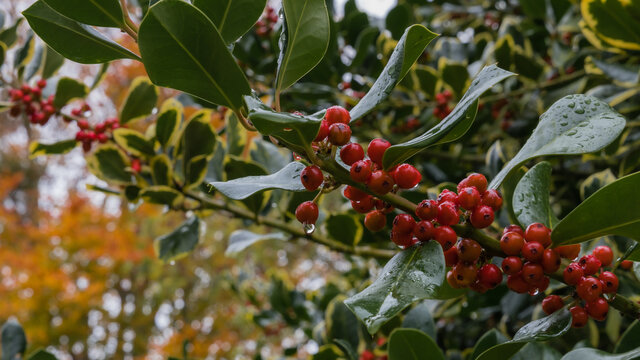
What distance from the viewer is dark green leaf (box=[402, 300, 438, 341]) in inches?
42.4

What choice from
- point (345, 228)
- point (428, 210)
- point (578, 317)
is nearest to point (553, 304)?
point (578, 317)

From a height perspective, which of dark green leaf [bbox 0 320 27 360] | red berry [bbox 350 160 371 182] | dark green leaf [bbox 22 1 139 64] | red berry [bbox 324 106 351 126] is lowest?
dark green leaf [bbox 0 320 27 360]

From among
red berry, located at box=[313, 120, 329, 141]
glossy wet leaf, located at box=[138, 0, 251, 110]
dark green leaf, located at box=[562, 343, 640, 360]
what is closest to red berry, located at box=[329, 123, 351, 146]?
red berry, located at box=[313, 120, 329, 141]

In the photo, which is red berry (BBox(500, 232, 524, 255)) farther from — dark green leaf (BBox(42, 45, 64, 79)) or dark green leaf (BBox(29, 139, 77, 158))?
dark green leaf (BBox(42, 45, 64, 79))

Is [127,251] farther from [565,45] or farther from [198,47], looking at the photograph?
[198,47]

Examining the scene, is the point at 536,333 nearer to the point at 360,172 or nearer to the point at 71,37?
the point at 360,172

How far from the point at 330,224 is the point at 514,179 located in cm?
47

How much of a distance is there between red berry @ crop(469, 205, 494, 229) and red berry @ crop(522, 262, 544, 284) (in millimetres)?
76

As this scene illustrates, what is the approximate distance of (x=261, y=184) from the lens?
64 centimetres

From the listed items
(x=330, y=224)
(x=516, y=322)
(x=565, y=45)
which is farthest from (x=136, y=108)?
(x=565, y=45)

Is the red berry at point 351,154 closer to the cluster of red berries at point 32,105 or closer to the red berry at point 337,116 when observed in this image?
the red berry at point 337,116

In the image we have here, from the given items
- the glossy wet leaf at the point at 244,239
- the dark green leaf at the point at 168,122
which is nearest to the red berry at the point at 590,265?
the glossy wet leaf at the point at 244,239

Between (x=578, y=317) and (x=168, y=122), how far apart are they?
3.36 ft

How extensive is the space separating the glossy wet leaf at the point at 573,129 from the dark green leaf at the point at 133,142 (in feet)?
3.10
